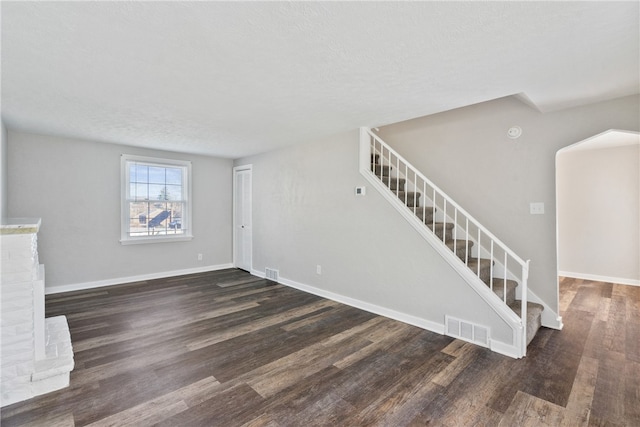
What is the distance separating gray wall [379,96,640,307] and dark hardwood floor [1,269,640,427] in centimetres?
101

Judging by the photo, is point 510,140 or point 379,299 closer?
point 510,140

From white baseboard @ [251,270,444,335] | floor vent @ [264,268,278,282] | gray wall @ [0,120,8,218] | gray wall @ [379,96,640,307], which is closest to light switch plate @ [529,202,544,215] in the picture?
gray wall @ [379,96,640,307]

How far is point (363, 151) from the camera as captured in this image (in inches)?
156

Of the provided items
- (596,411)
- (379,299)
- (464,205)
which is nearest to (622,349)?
(596,411)

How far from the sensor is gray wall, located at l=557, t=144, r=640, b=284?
493 cm

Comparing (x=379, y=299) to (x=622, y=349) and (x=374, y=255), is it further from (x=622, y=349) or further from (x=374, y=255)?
(x=622, y=349)

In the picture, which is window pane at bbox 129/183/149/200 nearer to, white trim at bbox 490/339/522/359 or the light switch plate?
white trim at bbox 490/339/522/359

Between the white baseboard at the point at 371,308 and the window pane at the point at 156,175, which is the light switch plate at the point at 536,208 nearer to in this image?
the white baseboard at the point at 371,308

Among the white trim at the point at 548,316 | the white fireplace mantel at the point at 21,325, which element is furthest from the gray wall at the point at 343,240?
the white fireplace mantel at the point at 21,325

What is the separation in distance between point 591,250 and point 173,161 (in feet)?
25.5

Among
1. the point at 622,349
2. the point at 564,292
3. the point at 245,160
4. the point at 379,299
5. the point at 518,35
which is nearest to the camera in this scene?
the point at 518,35

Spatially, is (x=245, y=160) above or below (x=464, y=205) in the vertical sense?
above

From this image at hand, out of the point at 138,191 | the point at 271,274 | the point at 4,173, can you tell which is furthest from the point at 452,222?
the point at 4,173

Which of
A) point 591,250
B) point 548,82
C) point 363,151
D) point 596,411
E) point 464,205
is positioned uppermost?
point 548,82
